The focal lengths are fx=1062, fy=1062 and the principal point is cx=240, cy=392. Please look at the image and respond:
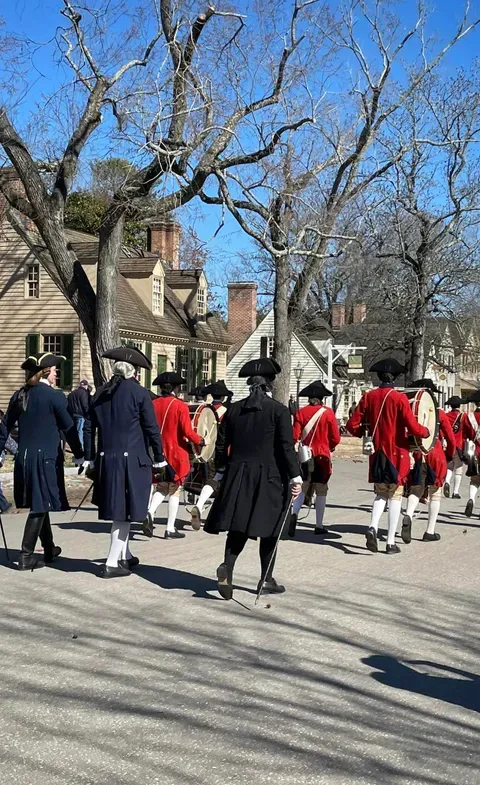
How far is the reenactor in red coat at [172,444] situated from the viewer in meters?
12.6

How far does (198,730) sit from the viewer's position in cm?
517

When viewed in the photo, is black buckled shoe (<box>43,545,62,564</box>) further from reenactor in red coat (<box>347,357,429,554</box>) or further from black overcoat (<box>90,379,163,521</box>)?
reenactor in red coat (<box>347,357,429,554</box>)

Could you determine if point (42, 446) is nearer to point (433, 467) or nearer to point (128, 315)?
point (433, 467)

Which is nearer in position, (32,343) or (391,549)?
(391,549)

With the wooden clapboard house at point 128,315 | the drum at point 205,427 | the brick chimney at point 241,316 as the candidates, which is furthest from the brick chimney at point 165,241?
the drum at point 205,427

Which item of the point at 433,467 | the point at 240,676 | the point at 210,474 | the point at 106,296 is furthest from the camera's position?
the point at 106,296

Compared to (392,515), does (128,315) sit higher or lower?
higher

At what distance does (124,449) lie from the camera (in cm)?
947

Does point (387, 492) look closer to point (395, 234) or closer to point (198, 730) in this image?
point (198, 730)

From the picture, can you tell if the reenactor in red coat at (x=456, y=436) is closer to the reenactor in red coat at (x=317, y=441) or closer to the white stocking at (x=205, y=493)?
the reenactor in red coat at (x=317, y=441)

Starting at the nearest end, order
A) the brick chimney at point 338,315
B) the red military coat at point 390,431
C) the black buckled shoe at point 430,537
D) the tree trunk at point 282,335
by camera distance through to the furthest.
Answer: the red military coat at point 390,431
the black buckled shoe at point 430,537
the tree trunk at point 282,335
the brick chimney at point 338,315

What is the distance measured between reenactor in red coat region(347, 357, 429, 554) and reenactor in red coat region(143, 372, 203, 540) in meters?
2.21

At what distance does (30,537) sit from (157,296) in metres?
29.7

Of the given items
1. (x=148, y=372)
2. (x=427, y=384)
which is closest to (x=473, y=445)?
(x=427, y=384)
